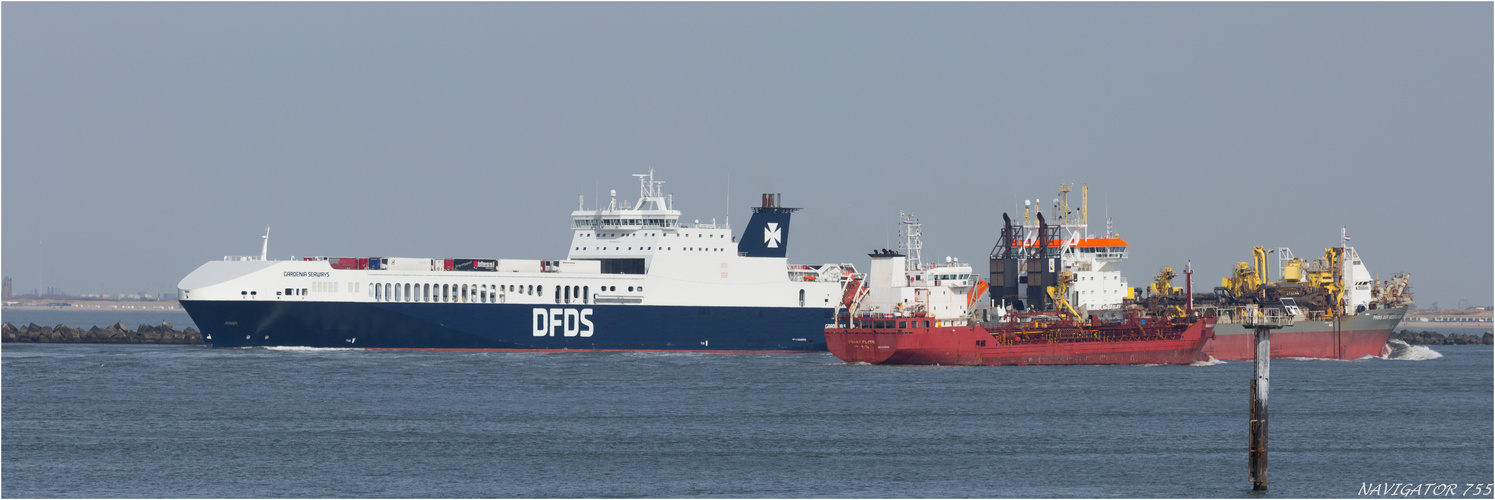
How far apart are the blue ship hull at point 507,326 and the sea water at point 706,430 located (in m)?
3.54

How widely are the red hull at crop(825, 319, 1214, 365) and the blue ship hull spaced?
8.10 metres

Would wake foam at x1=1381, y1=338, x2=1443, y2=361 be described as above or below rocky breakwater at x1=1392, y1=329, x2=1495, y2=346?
below

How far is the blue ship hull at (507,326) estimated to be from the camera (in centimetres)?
5641

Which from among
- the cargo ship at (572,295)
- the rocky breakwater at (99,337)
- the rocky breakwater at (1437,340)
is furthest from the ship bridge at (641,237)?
the rocky breakwater at (1437,340)

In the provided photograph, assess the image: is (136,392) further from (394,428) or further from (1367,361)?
(1367,361)

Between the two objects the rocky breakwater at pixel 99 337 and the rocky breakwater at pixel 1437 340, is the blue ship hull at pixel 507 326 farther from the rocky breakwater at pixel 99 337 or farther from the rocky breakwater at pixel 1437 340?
the rocky breakwater at pixel 1437 340

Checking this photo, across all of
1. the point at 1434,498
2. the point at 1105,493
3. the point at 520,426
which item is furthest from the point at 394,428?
the point at 1434,498

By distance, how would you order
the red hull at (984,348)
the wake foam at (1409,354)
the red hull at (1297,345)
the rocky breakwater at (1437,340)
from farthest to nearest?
the rocky breakwater at (1437,340)
the wake foam at (1409,354)
the red hull at (1297,345)
the red hull at (984,348)

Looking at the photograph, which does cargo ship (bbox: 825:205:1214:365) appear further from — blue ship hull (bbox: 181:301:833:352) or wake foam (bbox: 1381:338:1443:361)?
wake foam (bbox: 1381:338:1443:361)

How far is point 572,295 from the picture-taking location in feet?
195

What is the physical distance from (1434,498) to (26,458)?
83.2 ft

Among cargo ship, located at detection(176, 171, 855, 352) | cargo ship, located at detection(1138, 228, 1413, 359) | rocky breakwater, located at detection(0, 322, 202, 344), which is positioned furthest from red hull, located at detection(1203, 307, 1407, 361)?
rocky breakwater, located at detection(0, 322, 202, 344)

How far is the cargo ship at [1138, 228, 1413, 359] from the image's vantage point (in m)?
61.2

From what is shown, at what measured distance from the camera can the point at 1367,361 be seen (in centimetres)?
6225
